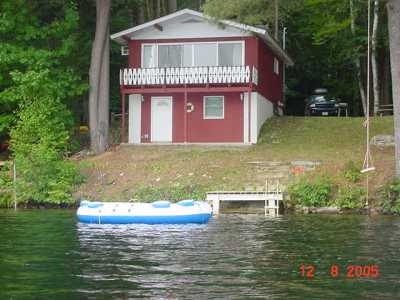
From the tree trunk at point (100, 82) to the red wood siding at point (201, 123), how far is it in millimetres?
2183

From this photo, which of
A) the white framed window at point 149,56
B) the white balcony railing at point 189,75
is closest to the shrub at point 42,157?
the white balcony railing at point 189,75

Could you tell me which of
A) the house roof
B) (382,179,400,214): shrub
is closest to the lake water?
(382,179,400,214): shrub

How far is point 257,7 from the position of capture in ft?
106

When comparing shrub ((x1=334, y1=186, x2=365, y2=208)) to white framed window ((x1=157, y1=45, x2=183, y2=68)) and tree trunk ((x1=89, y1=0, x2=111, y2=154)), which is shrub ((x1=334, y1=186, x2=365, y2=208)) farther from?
tree trunk ((x1=89, y1=0, x2=111, y2=154))

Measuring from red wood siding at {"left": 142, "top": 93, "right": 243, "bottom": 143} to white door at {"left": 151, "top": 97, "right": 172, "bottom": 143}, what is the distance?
219 mm

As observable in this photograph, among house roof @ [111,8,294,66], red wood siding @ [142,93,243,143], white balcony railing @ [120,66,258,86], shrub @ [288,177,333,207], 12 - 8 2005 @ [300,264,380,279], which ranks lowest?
12 - 8 2005 @ [300,264,380,279]

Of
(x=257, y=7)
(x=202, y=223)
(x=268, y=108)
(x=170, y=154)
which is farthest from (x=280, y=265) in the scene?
(x=268, y=108)

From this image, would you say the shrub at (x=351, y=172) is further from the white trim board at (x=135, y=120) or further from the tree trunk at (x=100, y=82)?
the tree trunk at (x=100, y=82)

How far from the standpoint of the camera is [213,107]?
4269 cm

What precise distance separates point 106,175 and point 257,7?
10.8 metres

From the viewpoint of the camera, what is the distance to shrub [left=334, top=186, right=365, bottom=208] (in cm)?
3139

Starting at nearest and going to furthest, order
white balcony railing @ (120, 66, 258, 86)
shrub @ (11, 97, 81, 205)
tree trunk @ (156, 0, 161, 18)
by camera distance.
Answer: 1. shrub @ (11, 97, 81, 205)
2. white balcony railing @ (120, 66, 258, 86)
3. tree trunk @ (156, 0, 161, 18)

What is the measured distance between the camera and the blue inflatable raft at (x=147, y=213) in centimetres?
2712

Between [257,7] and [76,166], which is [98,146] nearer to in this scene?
[76,166]
